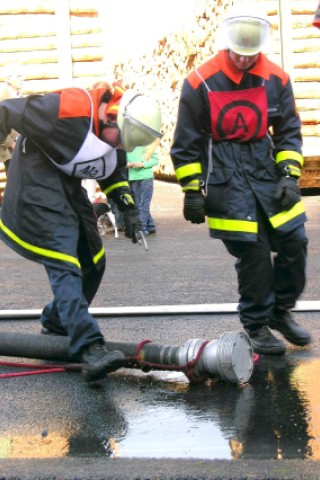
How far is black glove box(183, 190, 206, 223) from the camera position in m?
5.22

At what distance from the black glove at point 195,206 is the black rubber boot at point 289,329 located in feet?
2.56

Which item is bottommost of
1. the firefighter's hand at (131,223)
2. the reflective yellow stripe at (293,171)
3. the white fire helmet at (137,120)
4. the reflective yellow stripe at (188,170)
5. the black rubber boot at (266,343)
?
the black rubber boot at (266,343)

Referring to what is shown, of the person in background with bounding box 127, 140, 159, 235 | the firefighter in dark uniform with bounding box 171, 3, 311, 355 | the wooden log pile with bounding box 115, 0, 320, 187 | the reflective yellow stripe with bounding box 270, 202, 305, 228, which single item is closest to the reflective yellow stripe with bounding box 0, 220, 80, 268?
the firefighter in dark uniform with bounding box 171, 3, 311, 355

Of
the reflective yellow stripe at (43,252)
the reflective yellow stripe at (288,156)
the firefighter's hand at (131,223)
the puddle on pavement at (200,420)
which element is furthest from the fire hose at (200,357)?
the reflective yellow stripe at (288,156)

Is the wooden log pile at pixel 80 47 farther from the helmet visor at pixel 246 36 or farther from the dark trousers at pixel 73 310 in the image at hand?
the dark trousers at pixel 73 310

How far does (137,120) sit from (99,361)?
1250mm

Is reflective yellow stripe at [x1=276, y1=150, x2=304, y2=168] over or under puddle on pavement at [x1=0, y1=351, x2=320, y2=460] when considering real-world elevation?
over

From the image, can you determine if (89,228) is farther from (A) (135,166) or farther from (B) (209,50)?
(B) (209,50)

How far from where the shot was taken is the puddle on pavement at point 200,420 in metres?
3.77

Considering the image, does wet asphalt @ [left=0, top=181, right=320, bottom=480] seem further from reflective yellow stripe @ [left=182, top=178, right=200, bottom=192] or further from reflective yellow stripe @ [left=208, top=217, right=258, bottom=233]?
reflective yellow stripe @ [left=182, top=178, right=200, bottom=192]

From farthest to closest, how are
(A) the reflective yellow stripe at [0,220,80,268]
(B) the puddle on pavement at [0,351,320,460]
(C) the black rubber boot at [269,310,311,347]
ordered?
(C) the black rubber boot at [269,310,311,347], (A) the reflective yellow stripe at [0,220,80,268], (B) the puddle on pavement at [0,351,320,460]

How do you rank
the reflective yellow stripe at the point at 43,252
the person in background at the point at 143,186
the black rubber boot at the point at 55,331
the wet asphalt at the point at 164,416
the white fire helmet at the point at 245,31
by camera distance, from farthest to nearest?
the person in background at the point at 143,186
the black rubber boot at the point at 55,331
the white fire helmet at the point at 245,31
the reflective yellow stripe at the point at 43,252
the wet asphalt at the point at 164,416

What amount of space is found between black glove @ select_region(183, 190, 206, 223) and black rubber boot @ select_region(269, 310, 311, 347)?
2.56ft

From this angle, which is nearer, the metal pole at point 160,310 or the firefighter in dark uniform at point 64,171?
the firefighter in dark uniform at point 64,171
